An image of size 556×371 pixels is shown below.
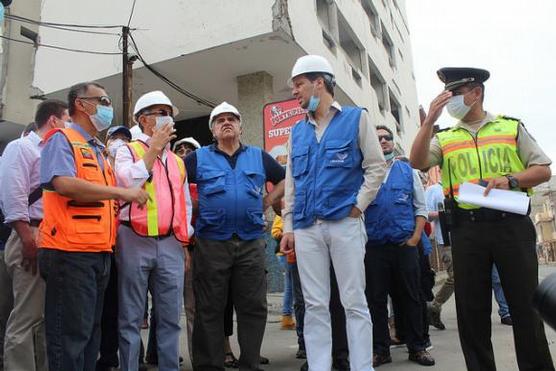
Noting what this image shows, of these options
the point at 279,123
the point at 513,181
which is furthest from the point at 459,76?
the point at 279,123

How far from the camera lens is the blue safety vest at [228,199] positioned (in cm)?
379

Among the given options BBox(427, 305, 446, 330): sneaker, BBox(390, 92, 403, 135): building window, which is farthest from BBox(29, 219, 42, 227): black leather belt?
BBox(390, 92, 403, 135): building window

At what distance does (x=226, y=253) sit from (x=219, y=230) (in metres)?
0.18

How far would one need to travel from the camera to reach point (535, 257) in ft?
10.1

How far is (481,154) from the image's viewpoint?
3.21 meters

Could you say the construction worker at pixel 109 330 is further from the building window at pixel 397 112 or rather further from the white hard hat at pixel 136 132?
the building window at pixel 397 112

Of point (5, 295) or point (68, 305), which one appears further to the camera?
point (5, 295)

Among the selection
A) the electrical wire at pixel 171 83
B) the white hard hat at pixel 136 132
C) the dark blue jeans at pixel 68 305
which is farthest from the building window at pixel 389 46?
the dark blue jeans at pixel 68 305

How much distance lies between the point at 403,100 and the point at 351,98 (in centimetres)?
1011

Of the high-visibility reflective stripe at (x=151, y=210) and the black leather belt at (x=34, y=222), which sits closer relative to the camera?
the high-visibility reflective stripe at (x=151, y=210)

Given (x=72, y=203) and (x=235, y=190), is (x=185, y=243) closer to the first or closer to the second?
(x=235, y=190)

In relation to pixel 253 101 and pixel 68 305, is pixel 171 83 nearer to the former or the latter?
pixel 253 101

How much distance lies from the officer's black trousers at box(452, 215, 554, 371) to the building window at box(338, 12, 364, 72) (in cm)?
1137

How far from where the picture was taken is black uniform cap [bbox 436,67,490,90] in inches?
129
